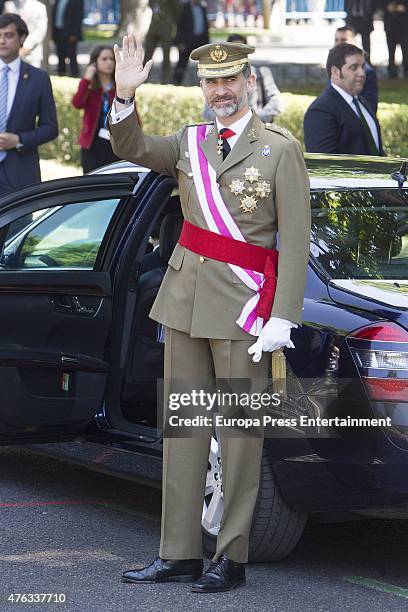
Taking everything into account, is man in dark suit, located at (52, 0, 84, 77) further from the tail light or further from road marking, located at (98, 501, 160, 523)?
the tail light

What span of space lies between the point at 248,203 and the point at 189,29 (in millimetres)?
17590

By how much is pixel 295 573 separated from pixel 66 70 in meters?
19.0

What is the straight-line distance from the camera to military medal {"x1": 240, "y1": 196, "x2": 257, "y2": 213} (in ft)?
15.1

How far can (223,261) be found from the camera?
4.67m

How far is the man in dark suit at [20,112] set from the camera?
8812 mm

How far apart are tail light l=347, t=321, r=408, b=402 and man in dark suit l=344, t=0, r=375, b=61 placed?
57.5ft

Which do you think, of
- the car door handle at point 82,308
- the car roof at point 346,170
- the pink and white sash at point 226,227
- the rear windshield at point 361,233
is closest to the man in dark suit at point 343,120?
the car roof at point 346,170

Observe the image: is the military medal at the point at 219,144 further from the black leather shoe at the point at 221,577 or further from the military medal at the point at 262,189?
the black leather shoe at the point at 221,577

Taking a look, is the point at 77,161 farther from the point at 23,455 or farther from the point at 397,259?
the point at 397,259

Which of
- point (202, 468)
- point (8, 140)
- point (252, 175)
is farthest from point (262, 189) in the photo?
point (8, 140)

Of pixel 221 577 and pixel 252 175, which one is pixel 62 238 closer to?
pixel 252 175

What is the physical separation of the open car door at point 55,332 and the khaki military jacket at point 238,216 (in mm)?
801

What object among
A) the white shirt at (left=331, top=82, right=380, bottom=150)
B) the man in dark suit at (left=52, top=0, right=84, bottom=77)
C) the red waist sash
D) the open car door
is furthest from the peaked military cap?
the man in dark suit at (left=52, top=0, right=84, bottom=77)

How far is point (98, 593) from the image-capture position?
4.70 meters
